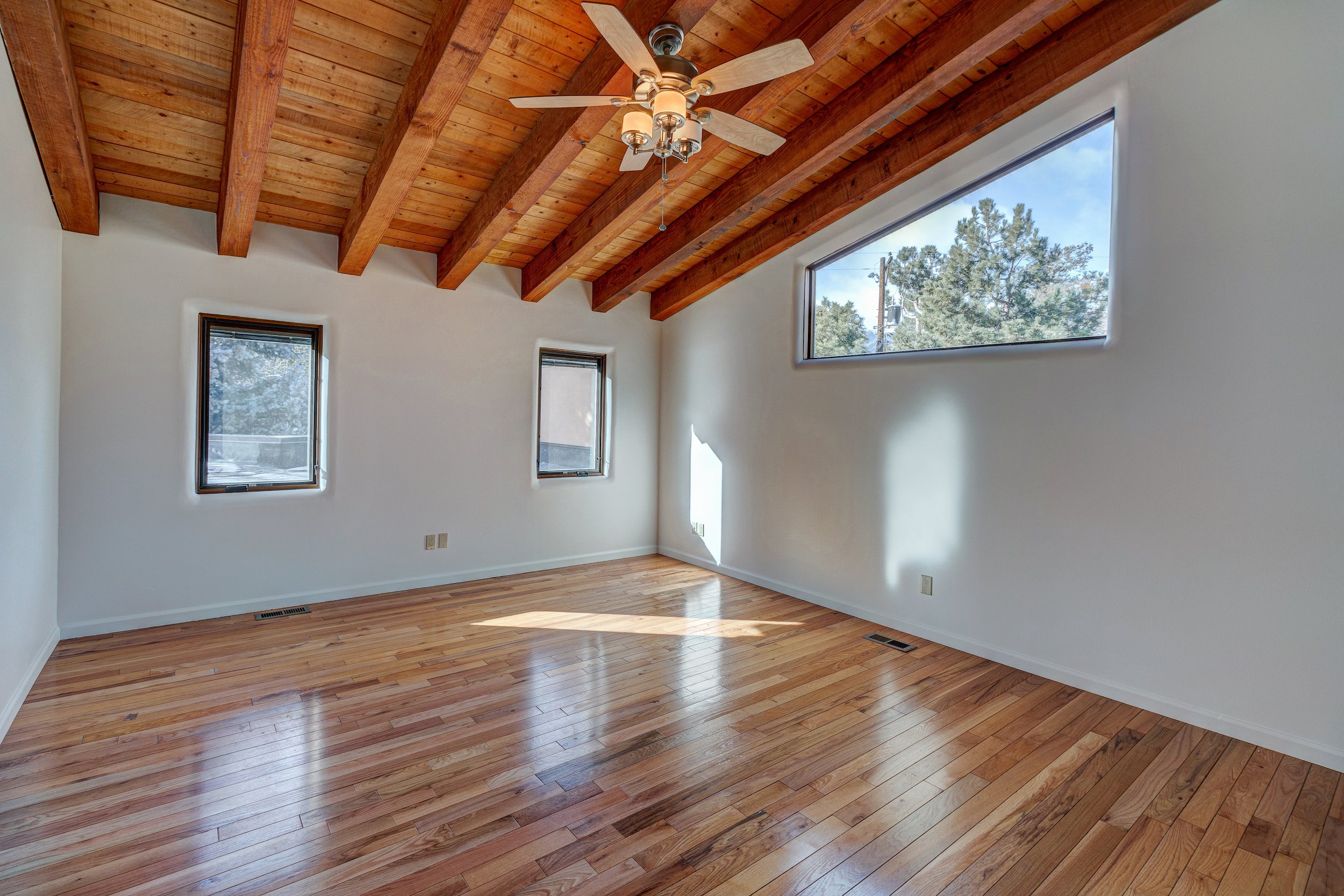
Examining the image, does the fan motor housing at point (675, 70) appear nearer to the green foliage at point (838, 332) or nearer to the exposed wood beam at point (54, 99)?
the exposed wood beam at point (54, 99)

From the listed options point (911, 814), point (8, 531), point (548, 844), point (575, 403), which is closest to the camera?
point (548, 844)

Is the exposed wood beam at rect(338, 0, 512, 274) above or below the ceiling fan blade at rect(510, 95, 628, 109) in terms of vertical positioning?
above

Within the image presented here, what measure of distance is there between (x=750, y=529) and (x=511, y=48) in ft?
12.4

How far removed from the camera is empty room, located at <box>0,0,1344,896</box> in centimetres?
220

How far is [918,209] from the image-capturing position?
4160mm

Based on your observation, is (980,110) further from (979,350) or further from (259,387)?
(259,387)

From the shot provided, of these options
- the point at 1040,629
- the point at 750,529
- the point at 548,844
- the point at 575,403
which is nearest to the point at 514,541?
the point at 575,403

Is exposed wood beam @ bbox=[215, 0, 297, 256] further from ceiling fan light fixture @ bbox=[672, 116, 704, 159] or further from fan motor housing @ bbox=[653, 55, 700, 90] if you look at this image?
ceiling fan light fixture @ bbox=[672, 116, 704, 159]

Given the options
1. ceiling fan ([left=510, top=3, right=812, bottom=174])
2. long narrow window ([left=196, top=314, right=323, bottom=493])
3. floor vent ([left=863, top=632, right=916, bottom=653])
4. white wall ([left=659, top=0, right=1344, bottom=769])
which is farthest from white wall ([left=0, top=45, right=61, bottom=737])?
white wall ([left=659, top=0, right=1344, bottom=769])

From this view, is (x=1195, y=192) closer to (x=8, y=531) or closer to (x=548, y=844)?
(x=548, y=844)

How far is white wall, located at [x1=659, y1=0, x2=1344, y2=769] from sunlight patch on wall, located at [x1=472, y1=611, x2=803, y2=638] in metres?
0.91

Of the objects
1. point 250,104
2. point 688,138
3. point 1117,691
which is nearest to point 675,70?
point 688,138

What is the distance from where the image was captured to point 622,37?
2.08m

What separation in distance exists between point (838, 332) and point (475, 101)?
2.86 m
